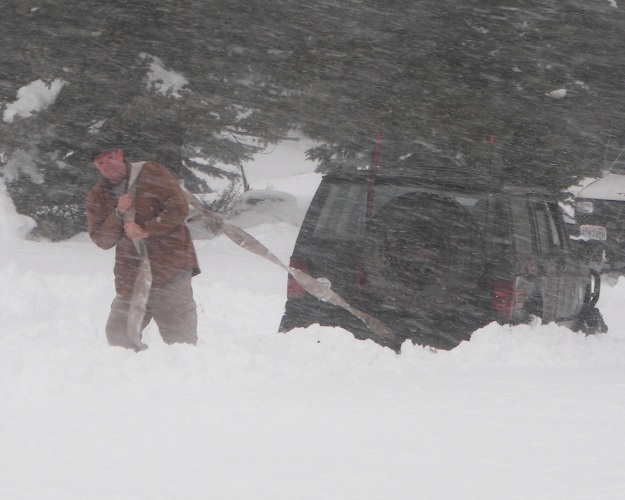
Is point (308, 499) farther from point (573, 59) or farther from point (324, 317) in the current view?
point (573, 59)

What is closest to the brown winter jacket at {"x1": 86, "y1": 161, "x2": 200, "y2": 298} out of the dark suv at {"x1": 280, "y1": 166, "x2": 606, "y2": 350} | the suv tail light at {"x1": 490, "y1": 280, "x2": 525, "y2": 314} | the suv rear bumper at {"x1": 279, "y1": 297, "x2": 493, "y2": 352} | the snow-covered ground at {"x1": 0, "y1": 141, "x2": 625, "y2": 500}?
the snow-covered ground at {"x1": 0, "y1": 141, "x2": 625, "y2": 500}

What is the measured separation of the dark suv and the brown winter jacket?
80 centimetres

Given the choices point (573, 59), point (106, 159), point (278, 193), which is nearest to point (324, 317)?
point (106, 159)

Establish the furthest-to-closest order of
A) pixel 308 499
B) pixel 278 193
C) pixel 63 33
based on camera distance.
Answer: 1. pixel 278 193
2. pixel 63 33
3. pixel 308 499

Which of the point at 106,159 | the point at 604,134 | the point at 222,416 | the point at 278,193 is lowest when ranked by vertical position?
the point at 278,193

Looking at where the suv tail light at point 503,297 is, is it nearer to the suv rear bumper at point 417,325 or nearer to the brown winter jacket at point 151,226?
the suv rear bumper at point 417,325

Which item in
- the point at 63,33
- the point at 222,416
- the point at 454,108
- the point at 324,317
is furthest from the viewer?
the point at 454,108

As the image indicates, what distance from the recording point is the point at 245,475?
11.2ft

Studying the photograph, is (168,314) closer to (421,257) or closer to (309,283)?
(309,283)

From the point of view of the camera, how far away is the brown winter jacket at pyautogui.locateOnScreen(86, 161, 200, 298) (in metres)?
5.80

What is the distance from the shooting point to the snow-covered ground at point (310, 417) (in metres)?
3.33

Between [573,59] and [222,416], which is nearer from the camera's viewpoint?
[222,416]

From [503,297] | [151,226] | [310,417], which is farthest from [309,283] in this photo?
[310,417]

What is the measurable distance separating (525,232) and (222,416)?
103 inches
